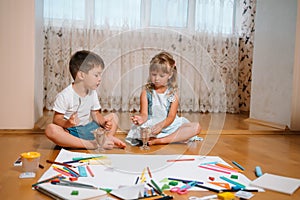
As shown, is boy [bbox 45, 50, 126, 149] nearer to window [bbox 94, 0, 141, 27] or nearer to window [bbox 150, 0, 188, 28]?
window [bbox 94, 0, 141, 27]

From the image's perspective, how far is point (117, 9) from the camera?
98.3 inches

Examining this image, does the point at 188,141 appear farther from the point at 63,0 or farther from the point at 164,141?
the point at 63,0

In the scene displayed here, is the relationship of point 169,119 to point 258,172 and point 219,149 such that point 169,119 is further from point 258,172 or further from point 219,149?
point 258,172

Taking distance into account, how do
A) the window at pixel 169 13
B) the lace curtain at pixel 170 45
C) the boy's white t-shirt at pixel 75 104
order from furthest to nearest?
the window at pixel 169 13 → the lace curtain at pixel 170 45 → the boy's white t-shirt at pixel 75 104

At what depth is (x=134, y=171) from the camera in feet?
3.60

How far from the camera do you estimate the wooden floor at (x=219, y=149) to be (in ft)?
3.13

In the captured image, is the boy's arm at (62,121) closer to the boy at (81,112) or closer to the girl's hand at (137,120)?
the boy at (81,112)

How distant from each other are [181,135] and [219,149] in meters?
0.18

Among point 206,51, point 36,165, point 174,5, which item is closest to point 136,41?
point 174,5

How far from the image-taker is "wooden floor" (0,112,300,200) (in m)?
0.96

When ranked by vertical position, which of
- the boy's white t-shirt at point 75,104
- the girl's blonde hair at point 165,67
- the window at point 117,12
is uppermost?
the window at point 117,12

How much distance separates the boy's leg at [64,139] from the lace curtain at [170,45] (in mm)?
681

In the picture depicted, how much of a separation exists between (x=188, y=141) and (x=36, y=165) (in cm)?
76

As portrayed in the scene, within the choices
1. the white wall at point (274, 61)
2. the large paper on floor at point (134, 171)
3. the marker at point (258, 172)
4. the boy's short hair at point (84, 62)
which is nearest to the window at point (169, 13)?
the white wall at point (274, 61)
